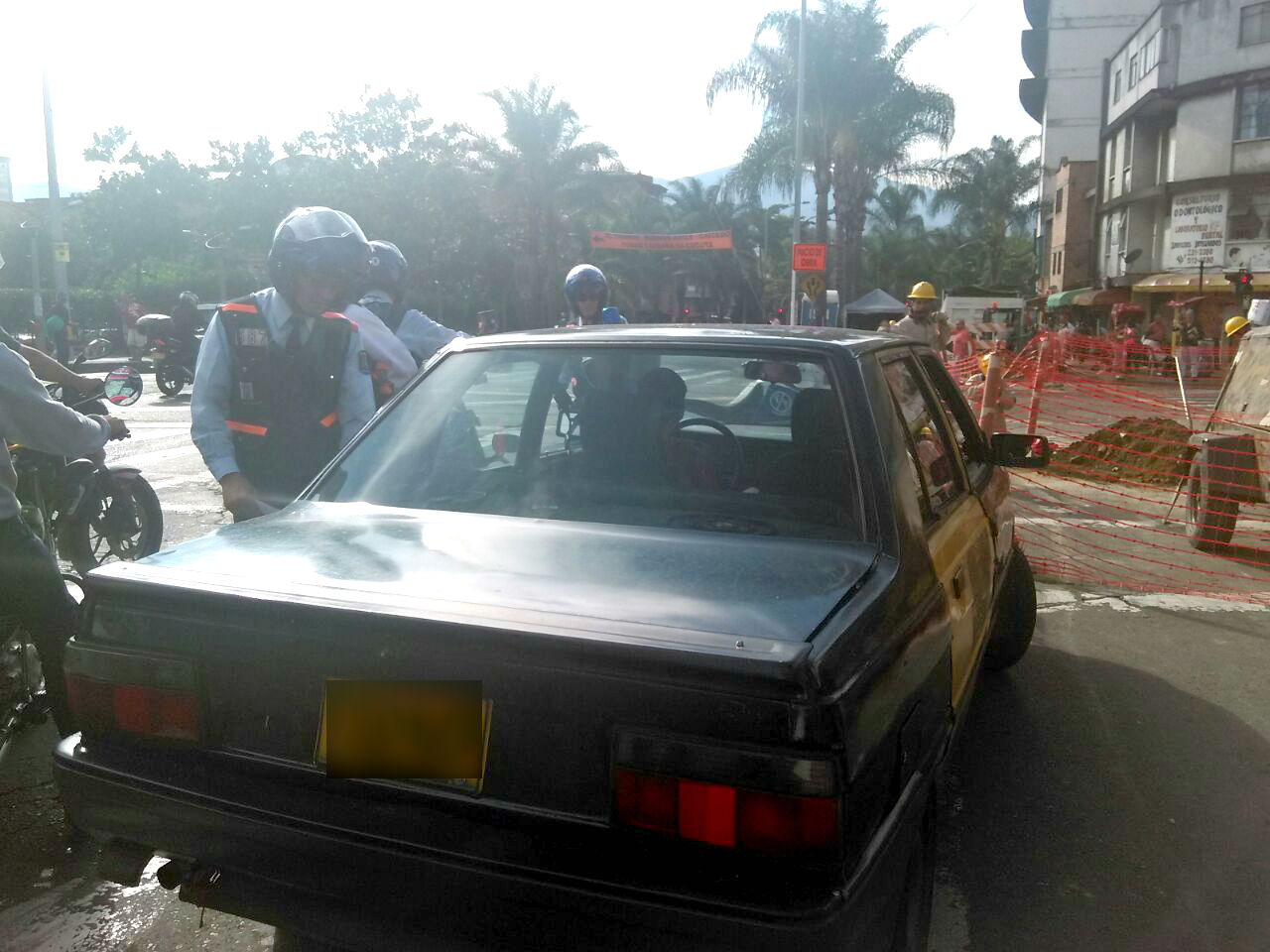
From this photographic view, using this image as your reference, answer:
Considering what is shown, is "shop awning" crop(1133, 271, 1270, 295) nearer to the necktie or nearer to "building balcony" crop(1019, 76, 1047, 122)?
"building balcony" crop(1019, 76, 1047, 122)

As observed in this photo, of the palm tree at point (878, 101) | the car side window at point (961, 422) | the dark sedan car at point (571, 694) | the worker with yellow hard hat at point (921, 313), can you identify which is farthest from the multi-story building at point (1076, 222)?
the dark sedan car at point (571, 694)

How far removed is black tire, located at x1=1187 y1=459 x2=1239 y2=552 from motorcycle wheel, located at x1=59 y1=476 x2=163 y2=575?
21.3 ft

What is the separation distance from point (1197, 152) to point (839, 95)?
12.5 m

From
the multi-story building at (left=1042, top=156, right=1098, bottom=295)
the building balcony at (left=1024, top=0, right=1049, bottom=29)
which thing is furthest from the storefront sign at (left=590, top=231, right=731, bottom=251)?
the building balcony at (left=1024, top=0, right=1049, bottom=29)

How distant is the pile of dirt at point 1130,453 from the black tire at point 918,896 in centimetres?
824

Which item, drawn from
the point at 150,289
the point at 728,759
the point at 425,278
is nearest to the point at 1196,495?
the point at 728,759

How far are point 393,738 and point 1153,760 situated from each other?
3109 millimetres

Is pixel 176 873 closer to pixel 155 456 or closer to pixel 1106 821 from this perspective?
pixel 1106 821

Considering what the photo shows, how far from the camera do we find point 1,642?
Answer: 3.75 meters

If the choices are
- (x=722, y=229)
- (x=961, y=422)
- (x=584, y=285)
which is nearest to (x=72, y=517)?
(x=584, y=285)

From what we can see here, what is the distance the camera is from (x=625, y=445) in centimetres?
298

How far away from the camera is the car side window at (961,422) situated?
3.99 m

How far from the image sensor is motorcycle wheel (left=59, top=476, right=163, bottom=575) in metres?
6.01

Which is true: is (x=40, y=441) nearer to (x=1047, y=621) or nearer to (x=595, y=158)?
(x=1047, y=621)
